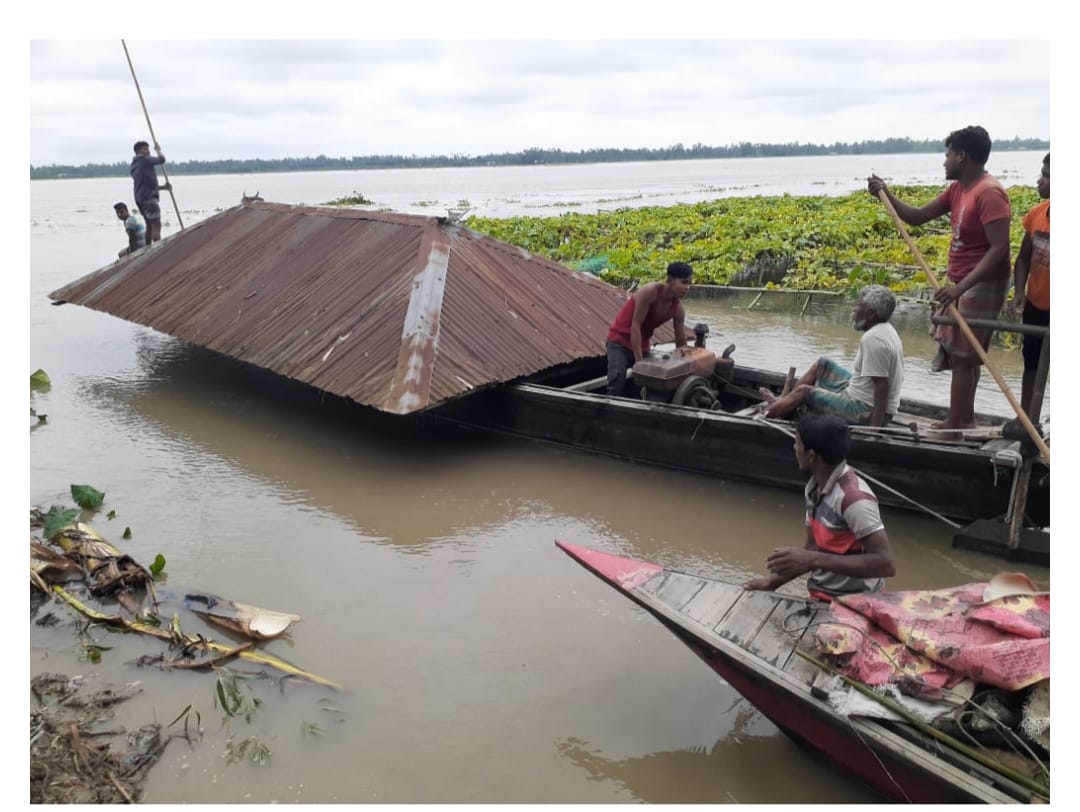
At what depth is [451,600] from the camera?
5.44m

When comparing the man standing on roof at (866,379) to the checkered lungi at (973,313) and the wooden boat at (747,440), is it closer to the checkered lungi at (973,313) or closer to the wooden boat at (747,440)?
the wooden boat at (747,440)

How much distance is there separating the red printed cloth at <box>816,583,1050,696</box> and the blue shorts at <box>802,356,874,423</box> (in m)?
2.94

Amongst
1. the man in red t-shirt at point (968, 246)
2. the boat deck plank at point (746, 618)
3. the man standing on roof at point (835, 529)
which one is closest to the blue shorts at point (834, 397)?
the man in red t-shirt at point (968, 246)

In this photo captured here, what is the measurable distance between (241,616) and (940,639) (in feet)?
12.9

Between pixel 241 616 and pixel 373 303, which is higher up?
pixel 373 303

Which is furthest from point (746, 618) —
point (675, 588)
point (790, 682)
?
point (790, 682)

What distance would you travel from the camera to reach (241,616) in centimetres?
509

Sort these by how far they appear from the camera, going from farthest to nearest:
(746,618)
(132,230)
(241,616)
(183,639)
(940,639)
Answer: (132,230) → (241,616) → (183,639) → (746,618) → (940,639)

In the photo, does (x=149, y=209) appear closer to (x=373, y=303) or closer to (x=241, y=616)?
(x=373, y=303)

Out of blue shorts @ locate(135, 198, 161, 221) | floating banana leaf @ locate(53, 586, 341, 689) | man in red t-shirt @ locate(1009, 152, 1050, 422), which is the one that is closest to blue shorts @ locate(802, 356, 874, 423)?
man in red t-shirt @ locate(1009, 152, 1050, 422)

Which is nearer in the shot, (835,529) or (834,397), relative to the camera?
(835,529)

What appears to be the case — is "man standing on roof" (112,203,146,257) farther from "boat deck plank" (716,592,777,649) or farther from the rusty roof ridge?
"boat deck plank" (716,592,777,649)

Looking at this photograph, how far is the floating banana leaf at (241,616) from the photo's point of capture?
16.2ft

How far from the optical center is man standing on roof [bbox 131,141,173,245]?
13.3 meters
